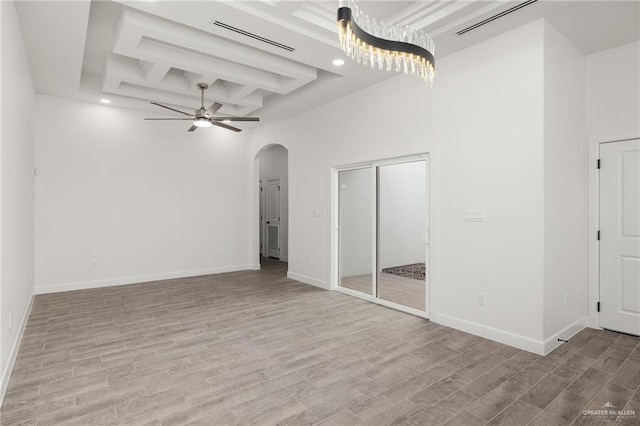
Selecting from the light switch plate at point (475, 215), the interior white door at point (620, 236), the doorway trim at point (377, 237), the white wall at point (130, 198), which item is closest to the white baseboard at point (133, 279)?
the white wall at point (130, 198)

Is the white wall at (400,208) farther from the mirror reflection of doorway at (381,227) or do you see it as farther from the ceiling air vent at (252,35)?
the ceiling air vent at (252,35)

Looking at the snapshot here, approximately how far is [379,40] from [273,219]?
26.0ft

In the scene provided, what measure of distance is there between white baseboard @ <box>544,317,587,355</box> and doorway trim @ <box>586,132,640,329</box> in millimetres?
148

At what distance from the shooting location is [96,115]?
6121mm

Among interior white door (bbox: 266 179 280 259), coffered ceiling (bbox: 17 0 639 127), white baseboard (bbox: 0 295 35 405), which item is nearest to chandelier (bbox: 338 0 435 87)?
coffered ceiling (bbox: 17 0 639 127)

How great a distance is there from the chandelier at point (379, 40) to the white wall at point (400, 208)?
8.13ft

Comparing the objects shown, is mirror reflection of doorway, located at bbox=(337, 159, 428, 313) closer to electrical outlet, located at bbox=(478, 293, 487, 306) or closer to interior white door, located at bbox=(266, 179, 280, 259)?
electrical outlet, located at bbox=(478, 293, 487, 306)

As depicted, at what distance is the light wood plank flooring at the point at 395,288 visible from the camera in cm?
498

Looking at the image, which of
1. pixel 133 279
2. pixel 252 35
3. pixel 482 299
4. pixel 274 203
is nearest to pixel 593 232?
pixel 482 299

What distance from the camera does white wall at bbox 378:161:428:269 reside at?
5129mm

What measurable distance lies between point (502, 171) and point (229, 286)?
471 cm

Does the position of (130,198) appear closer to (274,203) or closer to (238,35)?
(274,203)

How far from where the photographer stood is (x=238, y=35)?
3.66 metres

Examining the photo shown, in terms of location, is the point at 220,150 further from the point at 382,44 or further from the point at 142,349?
the point at 382,44
